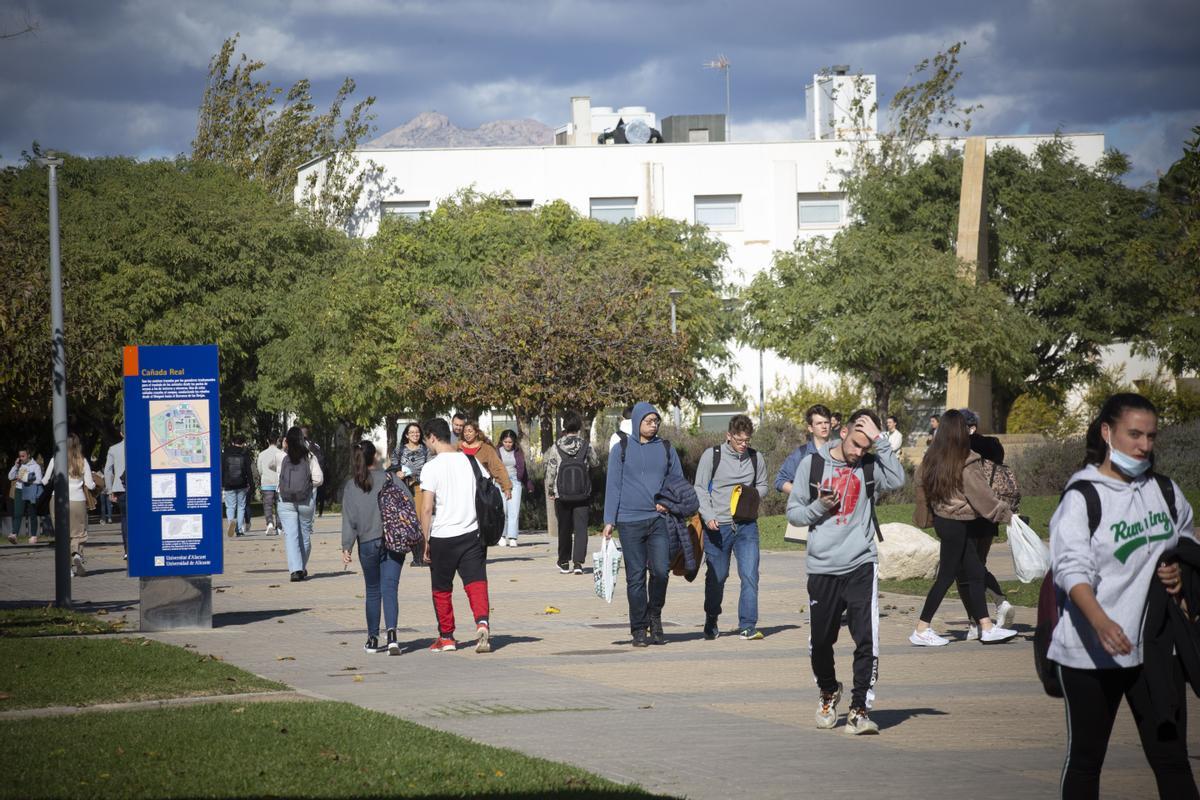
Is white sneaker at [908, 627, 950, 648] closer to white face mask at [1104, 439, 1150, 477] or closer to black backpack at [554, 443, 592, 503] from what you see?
white face mask at [1104, 439, 1150, 477]

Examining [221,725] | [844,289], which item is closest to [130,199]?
[844,289]

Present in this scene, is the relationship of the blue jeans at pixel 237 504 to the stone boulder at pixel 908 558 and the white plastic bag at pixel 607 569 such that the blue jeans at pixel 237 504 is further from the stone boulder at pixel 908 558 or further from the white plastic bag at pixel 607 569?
the white plastic bag at pixel 607 569

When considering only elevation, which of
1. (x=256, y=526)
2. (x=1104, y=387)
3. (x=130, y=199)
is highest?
(x=130, y=199)

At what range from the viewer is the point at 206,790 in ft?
23.2

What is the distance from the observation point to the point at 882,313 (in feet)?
146

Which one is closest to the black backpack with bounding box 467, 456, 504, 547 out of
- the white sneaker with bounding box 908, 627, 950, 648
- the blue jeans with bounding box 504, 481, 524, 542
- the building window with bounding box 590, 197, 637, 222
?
the white sneaker with bounding box 908, 627, 950, 648

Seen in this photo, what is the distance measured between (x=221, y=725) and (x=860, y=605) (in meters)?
3.76

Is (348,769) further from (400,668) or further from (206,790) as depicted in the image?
(400,668)

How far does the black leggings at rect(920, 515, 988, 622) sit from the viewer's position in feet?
41.6

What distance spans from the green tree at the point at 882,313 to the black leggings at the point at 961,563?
30229mm

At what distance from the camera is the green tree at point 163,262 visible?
43.4 meters

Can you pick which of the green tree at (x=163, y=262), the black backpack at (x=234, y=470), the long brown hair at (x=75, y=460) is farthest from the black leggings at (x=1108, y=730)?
the green tree at (x=163, y=262)

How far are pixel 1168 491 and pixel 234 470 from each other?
26.0m

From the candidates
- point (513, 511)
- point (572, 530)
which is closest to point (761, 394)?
point (513, 511)
